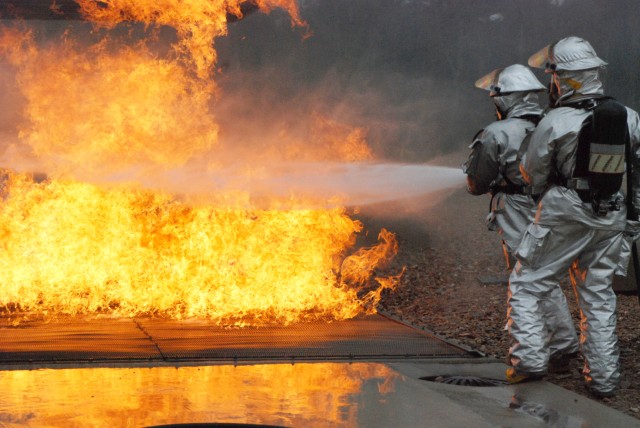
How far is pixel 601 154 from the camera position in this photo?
15.0ft

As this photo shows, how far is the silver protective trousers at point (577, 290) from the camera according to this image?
4.68 metres

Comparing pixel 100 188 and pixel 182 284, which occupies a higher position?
pixel 100 188

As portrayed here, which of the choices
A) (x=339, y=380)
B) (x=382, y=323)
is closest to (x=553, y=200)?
(x=339, y=380)

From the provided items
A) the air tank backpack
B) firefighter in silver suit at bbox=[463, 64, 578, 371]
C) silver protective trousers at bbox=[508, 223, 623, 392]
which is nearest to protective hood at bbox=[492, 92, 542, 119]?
firefighter in silver suit at bbox=[463, 64, 578, 371]

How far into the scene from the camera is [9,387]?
4.17m

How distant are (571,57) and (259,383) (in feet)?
8.42

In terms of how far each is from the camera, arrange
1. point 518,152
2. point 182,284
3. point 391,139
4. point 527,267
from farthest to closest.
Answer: point 391,139 → point 182,284 → point 518,152 → point 527,267

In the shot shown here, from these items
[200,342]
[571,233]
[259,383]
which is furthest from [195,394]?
[571,233]

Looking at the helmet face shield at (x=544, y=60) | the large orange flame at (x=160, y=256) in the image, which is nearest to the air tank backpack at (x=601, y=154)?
the helmet face shield at (x=544, y=60)

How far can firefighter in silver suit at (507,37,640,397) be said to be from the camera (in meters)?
4.68

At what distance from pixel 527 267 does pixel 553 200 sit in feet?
1.40

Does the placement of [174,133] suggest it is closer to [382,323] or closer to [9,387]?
[382,323]

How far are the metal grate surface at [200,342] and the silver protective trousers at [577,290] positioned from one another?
→ 0.70 meters

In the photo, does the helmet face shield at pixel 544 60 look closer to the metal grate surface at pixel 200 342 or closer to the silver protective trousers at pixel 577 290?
the silver protective trousers at pixel 577 290
